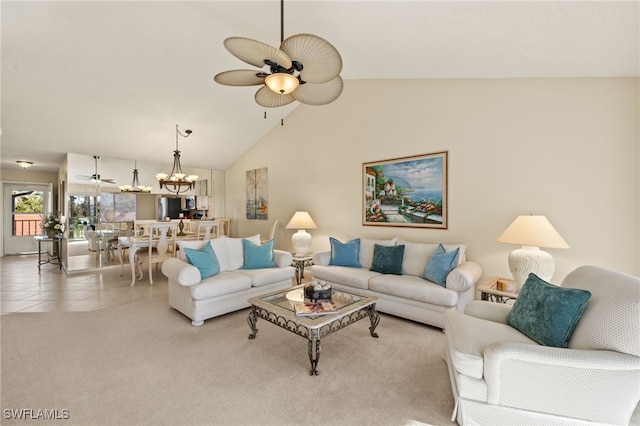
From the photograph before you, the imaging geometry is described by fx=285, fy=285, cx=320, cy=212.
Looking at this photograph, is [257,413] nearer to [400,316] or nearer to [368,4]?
[400,316]

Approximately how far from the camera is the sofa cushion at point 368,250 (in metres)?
4.11

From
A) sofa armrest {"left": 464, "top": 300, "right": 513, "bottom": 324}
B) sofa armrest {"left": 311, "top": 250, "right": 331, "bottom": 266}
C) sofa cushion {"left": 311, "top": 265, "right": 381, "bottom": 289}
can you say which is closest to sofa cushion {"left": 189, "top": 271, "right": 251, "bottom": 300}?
sofa cushion {"left": 311, "top": 265, "right": 381, "bottom": 289}

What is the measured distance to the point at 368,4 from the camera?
2434 mm

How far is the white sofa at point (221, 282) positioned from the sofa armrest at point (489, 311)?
2384 mm

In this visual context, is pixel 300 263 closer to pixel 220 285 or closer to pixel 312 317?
pixel 220 285

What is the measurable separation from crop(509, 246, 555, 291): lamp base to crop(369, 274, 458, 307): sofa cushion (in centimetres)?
63

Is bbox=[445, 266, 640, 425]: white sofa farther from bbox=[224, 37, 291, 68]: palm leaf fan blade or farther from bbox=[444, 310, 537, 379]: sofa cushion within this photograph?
bbox=[224, 37, 291, 68]: palm leaf fan blade

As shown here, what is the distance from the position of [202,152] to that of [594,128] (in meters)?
6.74

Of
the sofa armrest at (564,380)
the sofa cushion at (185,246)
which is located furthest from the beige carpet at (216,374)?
the sofa cushion at (185,246)

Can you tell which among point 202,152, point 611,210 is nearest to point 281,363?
point 611,210

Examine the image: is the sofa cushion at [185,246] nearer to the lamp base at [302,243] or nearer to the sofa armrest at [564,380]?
the lamp base at [302,243]

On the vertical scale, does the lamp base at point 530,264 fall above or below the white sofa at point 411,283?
above

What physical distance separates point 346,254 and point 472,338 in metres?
2.47

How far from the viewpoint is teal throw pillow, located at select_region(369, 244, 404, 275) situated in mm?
3723
